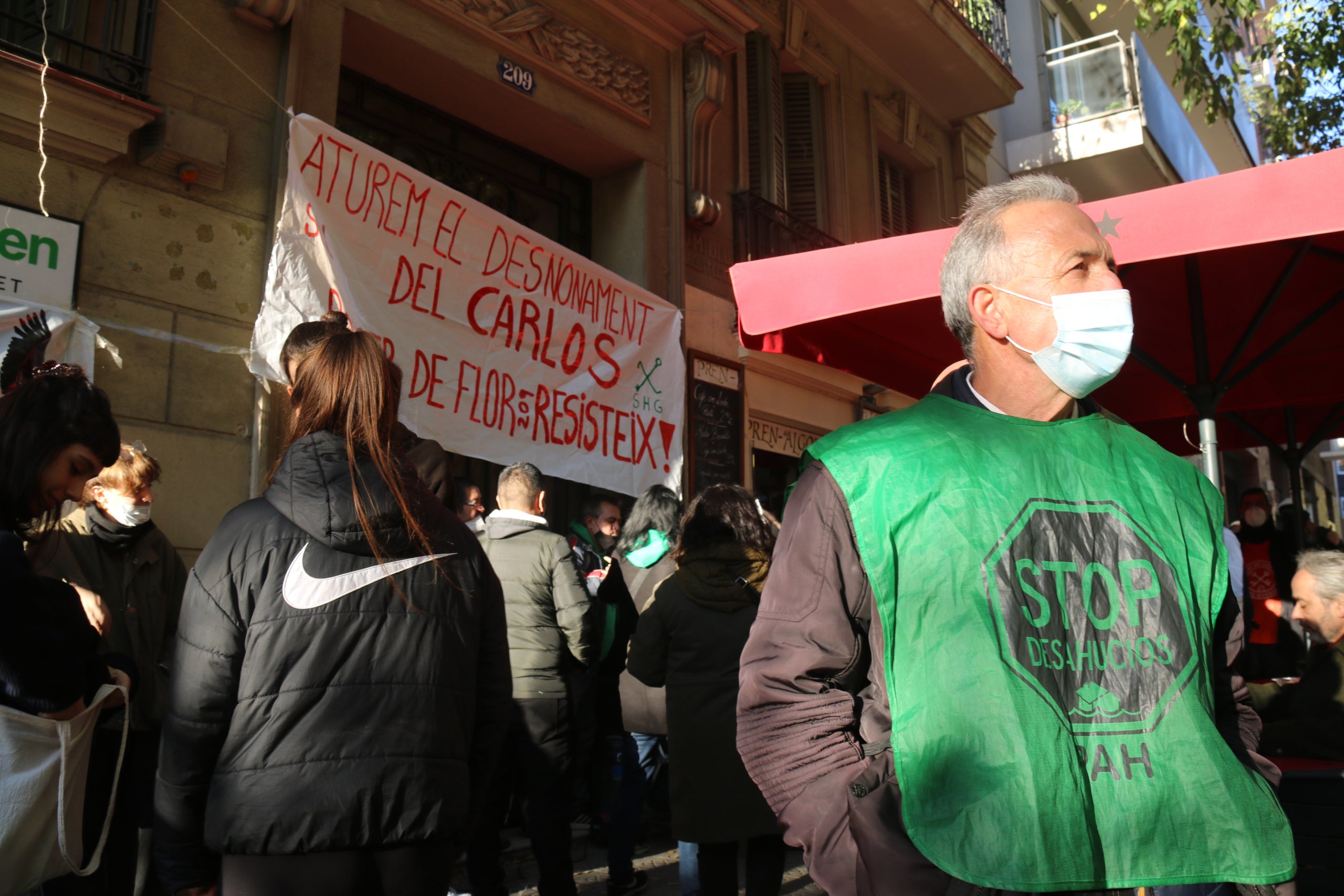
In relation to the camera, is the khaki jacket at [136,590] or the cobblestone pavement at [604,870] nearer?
the khaki jacket at [136,590]

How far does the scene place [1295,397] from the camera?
5.20 meters

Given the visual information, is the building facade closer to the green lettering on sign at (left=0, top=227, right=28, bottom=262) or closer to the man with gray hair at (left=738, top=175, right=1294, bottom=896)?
the green lettering on sign at (left=0, top=227, right=28, bottom=262)

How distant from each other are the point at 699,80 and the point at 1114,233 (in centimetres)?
644

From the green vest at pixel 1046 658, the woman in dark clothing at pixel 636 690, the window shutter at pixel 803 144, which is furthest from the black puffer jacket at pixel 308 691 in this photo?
the window shutter at pixel 803 144

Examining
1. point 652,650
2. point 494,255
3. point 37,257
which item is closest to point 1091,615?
point 652,650

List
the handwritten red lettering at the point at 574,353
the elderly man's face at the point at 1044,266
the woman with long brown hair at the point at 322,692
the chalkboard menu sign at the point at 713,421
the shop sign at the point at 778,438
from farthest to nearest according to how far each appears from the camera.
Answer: the shop sign at the point at 778,438, the chalkboard menu sign at the point at 713,421, the handwritten red lettering at the point at 574,353, the woman with long brown hair at the point at 322,692, the elderly man's face at the point at 1044,266

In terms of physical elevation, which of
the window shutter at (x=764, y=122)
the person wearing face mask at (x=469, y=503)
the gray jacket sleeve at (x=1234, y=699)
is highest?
the window shutter at (x=764, y=122)

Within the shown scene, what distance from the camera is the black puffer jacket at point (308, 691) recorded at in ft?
6.18

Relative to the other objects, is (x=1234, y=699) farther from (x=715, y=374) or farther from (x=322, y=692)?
(x=715, y=374)

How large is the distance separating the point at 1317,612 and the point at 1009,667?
10.3ft

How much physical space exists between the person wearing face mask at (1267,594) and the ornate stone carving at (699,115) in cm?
492

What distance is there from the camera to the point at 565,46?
26.6 feet

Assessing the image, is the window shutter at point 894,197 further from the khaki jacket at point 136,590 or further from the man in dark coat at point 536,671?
the khaki jacket at point 136,590

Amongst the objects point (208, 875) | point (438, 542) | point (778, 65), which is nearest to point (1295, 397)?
point (438, 542)
